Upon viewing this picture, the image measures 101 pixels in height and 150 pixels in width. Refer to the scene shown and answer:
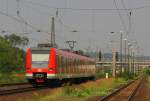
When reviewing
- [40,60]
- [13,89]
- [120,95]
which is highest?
[40,60]

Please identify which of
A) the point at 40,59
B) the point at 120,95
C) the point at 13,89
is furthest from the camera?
the point at 40,59

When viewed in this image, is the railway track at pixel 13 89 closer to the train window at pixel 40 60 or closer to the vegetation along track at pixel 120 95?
the train window at pixel 40 60

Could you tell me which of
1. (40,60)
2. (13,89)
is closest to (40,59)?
(40,60)

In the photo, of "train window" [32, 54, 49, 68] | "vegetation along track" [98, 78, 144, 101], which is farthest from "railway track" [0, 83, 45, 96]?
"vegetation along track" [98, 78, 144, 101]

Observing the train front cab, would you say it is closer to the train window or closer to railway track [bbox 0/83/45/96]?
the train window

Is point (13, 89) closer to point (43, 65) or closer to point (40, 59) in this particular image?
point (43, 65)

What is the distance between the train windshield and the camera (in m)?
38.5

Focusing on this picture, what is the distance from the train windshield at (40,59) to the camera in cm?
3847

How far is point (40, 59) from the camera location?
38.6 metres

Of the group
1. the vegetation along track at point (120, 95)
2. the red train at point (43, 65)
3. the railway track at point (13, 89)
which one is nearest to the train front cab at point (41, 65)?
the red train at point (43, 65)

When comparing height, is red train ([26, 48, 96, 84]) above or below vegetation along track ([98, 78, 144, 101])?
above

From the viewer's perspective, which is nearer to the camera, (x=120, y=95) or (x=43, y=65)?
(x=120, y=95)

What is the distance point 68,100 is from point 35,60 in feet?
47.1

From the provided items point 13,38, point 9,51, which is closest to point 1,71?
point 9,51
